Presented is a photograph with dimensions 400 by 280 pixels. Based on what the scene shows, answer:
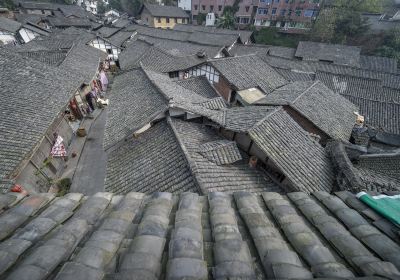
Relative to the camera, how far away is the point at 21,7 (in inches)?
2665

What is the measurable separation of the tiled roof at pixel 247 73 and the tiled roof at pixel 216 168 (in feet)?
36.3

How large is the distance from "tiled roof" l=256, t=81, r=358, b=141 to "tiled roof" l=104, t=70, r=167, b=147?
10.3 m

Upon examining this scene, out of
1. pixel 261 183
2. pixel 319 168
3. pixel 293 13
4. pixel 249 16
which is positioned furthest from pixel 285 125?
pixel 249 16

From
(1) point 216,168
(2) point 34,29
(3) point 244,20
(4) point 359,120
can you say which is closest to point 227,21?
(3) point 244,20

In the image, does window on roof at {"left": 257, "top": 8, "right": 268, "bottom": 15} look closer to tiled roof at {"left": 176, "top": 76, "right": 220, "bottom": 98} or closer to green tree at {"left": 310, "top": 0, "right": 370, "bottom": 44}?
green tree at {"left": 310, "top": 0, "right": 370, "bottom": 44}

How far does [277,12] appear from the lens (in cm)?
5553

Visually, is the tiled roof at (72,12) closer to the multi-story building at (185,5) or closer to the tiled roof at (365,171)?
the multi-story building at (185,5)

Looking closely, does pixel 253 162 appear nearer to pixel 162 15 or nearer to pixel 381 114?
pixel 381 114

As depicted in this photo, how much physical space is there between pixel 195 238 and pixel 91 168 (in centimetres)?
1927

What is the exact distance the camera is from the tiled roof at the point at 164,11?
70625 millimetres

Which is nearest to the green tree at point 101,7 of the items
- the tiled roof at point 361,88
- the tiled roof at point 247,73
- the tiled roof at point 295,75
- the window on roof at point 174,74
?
the window on roof at point 174,74

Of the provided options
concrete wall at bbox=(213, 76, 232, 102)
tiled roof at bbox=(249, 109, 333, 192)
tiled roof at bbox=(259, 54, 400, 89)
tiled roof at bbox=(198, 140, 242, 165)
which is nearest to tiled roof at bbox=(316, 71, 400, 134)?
tiled roof at bbox=(259, 54, 400, 89)

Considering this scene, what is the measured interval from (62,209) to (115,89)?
19.7 meters

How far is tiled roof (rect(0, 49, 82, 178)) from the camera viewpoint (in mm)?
12375
